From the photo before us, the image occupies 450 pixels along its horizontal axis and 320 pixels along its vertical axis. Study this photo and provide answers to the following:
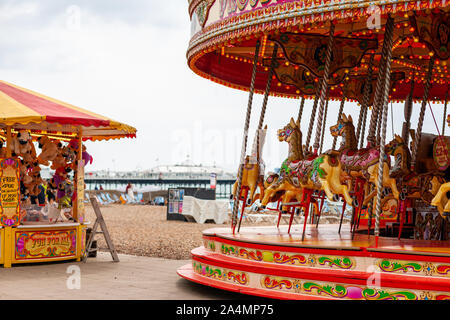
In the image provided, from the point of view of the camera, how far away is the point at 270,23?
26.6 ft

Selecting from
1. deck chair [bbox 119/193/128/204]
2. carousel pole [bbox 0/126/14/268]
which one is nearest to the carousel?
carousel pole [bbox 0/126/14/268]

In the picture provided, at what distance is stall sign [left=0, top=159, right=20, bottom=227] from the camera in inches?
426

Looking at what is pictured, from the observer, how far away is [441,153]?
9453 mm

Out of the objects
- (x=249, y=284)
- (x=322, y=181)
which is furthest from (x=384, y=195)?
(x=249, y=284)

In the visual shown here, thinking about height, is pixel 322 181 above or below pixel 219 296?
above

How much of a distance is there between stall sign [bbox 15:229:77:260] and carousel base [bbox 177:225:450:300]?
11.7 feet

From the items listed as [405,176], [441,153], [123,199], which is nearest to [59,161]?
[405,176]

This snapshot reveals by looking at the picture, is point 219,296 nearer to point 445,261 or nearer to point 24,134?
point 445,261

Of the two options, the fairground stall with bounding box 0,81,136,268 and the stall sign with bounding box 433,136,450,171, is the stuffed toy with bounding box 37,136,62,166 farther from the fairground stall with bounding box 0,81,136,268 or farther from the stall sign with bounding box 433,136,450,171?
the stall sign with bounding box 433,136,450,171

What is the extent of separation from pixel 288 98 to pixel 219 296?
6.60 m

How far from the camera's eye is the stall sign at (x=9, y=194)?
35.5 feet

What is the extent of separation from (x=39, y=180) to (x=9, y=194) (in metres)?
1.64

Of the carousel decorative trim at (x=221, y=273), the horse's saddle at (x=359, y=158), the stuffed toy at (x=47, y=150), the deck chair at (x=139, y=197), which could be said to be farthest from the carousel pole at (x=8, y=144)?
the deck chair at (x=139, y=197)
